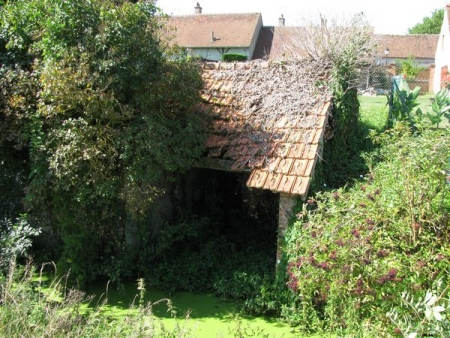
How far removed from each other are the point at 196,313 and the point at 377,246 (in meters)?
3.35

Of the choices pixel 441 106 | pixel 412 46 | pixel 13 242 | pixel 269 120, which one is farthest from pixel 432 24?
pixel 13 242

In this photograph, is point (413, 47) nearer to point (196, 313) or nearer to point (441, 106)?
point (441, 106)

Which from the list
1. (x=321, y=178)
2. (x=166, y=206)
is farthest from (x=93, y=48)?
(x=321, y=178)

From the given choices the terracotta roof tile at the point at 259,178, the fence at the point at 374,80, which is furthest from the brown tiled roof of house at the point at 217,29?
the terracotta roof tile at the point at 259,178

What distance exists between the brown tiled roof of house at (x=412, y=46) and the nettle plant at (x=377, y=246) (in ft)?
120

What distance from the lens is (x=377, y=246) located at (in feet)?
20.0

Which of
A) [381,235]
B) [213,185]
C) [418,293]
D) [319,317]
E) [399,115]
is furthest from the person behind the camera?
[213,185]

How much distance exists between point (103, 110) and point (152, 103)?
3.03 feet

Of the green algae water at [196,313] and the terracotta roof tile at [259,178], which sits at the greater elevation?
the terracotta roof tile at [259,178]

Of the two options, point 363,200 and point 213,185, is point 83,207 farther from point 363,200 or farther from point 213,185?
point 363,200

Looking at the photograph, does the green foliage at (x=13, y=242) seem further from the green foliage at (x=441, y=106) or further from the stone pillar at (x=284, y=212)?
the green foliage at (x=441, y=106)

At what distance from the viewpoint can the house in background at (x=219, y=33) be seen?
3256 centimetres

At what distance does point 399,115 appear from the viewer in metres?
9.92

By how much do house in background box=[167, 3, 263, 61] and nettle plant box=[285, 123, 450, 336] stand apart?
26.4 m
